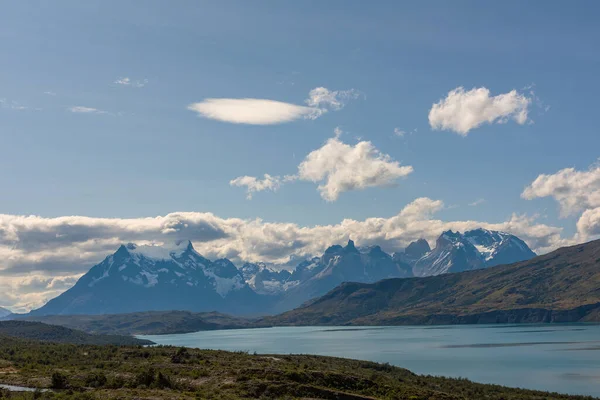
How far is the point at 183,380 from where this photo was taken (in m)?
73.2

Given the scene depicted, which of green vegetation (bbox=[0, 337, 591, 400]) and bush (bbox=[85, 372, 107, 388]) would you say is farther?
bush (bbox=[85, 372, 107, 388])

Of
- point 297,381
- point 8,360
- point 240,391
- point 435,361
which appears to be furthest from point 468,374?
point 8,360

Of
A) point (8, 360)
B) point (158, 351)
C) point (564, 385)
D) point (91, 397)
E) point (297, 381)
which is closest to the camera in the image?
point (91, 397)

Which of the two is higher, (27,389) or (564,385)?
(27,389)

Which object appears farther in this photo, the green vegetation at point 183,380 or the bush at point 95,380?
the bush at point 95,380

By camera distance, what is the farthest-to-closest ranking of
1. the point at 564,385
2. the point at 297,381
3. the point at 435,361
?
the point at 435,361
the point at 564,385
the point at 297,381

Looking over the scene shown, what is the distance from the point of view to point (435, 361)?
188 meters

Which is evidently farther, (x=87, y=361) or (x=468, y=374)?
(x=468, y=374)

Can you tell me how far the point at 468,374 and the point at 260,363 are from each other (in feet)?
245

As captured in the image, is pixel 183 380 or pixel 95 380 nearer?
pixel 95 380

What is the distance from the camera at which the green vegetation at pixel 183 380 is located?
6512cm

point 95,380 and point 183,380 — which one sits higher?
point 95,380

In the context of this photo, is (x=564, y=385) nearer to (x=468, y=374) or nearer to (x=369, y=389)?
(x=468, y=374)

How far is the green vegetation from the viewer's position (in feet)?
214
